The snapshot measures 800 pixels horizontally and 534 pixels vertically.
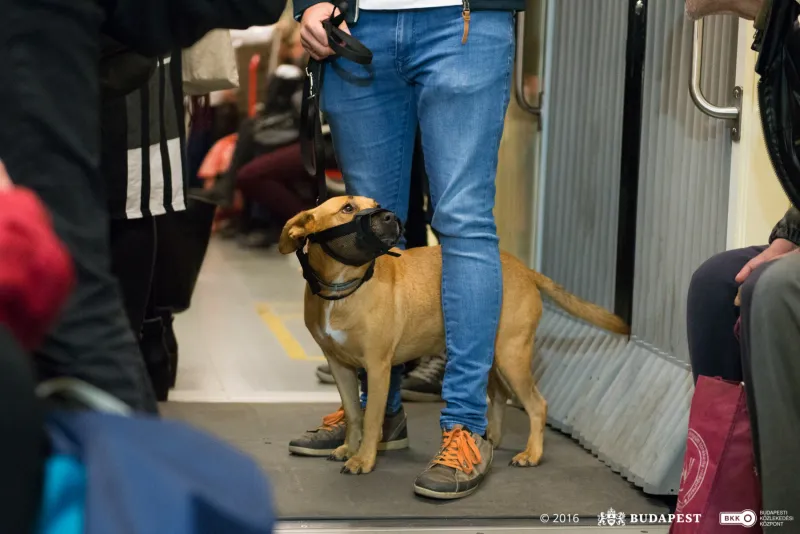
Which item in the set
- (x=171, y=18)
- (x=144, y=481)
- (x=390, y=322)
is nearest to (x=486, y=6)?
(x=390, y=322)

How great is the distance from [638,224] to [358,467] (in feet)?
3.66

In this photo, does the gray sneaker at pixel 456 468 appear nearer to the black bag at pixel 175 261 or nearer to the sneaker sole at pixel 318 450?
the sneaker sole at pixel 318 450

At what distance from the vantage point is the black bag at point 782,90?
1.78 metres

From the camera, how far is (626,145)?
10.4 ft

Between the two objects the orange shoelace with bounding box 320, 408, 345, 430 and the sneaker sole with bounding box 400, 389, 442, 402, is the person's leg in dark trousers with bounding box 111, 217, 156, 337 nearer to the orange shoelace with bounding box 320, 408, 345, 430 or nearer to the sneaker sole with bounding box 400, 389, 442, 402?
the orange shoelace with bounding box 320, 408, 345, 430

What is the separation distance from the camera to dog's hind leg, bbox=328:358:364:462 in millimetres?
2852

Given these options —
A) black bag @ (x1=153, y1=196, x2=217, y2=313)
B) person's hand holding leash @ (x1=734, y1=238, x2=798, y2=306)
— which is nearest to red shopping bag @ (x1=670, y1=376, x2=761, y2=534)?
person's hand holding leash @ (x1=734, y1=238, x2=798, y2=306)

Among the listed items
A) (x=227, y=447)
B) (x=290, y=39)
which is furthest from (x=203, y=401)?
(x=290, y=39)

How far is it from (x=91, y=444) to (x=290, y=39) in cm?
631

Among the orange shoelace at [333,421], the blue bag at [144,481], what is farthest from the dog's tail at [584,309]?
the blue bag at [144,481]

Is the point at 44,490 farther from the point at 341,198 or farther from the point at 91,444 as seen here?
the point at 341,198

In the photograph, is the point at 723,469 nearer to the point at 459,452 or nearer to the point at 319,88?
the point at 459,452

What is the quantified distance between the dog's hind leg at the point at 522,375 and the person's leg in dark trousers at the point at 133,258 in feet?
3.15

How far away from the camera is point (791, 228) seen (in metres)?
1.98
